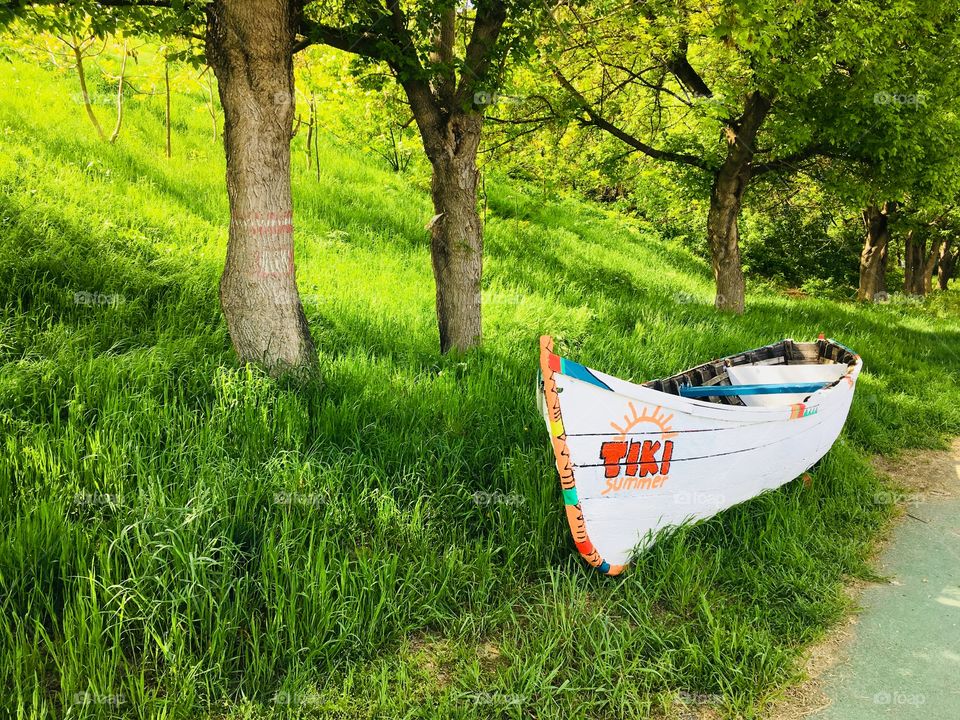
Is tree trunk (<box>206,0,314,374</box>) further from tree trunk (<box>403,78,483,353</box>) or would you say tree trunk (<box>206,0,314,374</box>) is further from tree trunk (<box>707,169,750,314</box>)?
tree trunk (<box>707,169,750,314</box>)

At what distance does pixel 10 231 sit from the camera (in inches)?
228

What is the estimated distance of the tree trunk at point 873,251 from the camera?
1697cm

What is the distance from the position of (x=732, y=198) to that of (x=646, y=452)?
8534 millimetres

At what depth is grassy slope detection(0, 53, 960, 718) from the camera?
9.40ft

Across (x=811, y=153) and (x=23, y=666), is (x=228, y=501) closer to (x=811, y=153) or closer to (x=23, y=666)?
(x=23, y=666)

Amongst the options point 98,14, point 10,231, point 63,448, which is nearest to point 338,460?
point 63,448

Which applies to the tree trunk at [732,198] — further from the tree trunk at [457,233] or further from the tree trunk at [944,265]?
the tree trunk at [944,265]

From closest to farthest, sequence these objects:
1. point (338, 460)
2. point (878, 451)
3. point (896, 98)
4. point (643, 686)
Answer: point (643, 686)
point (338, 460)
point (878, 451)
point (896, 98)

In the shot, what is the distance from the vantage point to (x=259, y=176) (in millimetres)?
4559

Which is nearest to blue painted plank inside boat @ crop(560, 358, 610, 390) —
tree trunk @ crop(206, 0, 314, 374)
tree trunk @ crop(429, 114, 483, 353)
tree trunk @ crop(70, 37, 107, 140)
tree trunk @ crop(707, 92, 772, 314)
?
tree trunk @ crop(206, 0, 314, 374)

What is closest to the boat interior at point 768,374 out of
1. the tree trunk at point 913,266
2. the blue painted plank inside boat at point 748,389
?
the blue painted plank inside boat at point 748,389

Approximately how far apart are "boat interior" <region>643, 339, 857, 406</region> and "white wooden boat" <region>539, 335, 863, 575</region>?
0.70 m

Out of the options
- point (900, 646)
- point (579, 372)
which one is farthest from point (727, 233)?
point (579, 372)

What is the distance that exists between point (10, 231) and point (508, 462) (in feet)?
16.7
